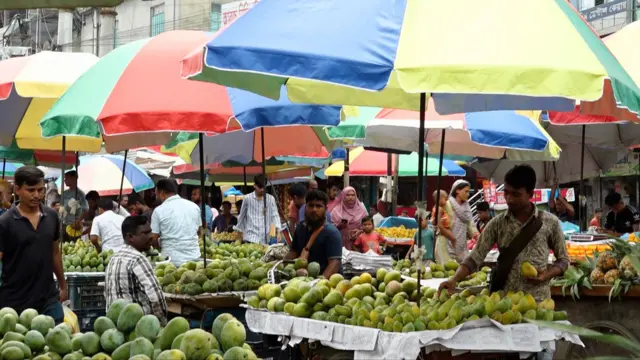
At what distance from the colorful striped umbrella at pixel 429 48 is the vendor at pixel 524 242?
1025 millimetres

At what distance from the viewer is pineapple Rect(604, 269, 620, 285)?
8020mm

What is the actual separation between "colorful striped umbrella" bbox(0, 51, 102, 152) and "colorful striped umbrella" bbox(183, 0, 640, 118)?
3.93m

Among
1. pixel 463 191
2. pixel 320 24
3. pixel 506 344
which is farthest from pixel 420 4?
pixel 463 191

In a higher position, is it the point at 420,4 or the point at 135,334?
the point at 420,4

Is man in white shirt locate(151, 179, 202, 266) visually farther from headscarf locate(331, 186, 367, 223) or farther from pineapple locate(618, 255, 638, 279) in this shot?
pineapple locate(618, 255, 638, 279)

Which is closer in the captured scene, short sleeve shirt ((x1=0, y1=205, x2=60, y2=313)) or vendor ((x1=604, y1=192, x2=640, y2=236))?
short sleeve shirt ((x1=0, y1=205, x2=60, y2=313))

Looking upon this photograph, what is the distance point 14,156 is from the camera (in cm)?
1461

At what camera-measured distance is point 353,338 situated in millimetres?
5961

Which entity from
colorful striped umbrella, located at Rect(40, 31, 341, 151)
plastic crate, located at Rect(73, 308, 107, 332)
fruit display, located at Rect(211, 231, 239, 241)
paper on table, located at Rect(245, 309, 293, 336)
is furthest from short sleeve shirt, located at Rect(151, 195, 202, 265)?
fruit display, located at Rect(211, 231, 239, 241)

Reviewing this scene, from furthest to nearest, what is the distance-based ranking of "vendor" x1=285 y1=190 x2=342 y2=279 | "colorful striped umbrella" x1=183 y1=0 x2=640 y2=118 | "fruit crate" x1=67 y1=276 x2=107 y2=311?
"fruit crate" x1=67 y1=276 x2=107 y2=311 → "vendor" x1=285 y1=190 x2=342 y2=279 → "colorful striped umbrella" x1=183 y1=0 x2=640 y2=118

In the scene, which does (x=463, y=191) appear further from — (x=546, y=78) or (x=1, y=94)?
(x=546, y=78)

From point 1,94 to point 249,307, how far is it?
14.9 ft

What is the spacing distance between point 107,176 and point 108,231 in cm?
847

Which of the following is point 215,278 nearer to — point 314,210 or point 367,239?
point 314,210
